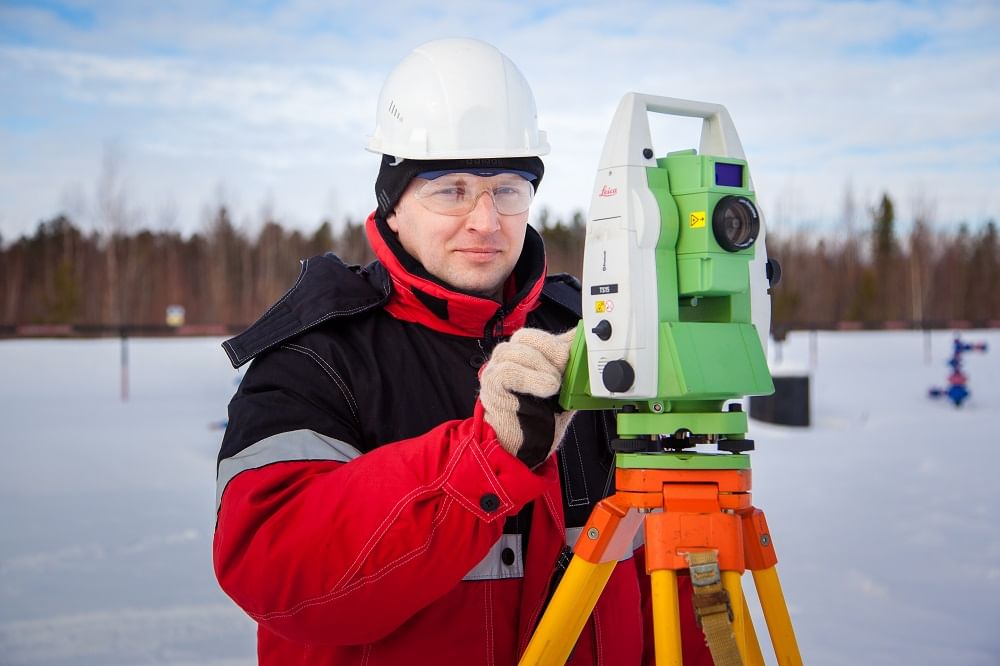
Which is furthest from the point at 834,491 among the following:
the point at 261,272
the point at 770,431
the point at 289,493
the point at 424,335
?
the point at 261,272

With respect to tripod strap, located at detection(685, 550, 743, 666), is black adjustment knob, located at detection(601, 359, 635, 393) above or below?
above

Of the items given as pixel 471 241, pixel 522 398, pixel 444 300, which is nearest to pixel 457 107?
pixel 471 241

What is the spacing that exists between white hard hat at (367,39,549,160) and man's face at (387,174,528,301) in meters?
0.09

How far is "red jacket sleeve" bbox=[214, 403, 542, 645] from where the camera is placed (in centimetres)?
141

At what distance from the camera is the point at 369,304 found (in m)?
1.84

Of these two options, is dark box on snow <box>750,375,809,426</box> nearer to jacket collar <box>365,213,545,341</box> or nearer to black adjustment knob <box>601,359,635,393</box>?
jacket collar <box>365,213,545,341</box>

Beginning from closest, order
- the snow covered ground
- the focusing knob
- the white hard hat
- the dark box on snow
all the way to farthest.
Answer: the focusing knob < the white hard hat < the snow covered ground < the dark box on snow

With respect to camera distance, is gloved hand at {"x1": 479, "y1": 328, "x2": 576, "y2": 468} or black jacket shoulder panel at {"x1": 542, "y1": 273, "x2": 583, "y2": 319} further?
black jacket shoulder panel at {"x1": 542, "y1": 273, "x2": 583, "y2": 319}

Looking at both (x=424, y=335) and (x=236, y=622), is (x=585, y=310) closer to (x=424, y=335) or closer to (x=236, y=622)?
(x=424, y=335)

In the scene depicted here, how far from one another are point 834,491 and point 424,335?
5.84 meters

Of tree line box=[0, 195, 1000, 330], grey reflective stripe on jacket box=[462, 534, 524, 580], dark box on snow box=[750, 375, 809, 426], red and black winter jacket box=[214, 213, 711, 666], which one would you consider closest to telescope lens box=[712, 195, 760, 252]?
red and black winter jacket box=[214, 213, 711, 666]

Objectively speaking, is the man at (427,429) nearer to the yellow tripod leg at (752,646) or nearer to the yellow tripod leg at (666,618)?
the yellow tripod leg at (666,618)

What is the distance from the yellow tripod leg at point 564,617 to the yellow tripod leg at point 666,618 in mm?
125

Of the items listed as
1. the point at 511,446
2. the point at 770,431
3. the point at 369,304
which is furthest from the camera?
the point at 770,431
